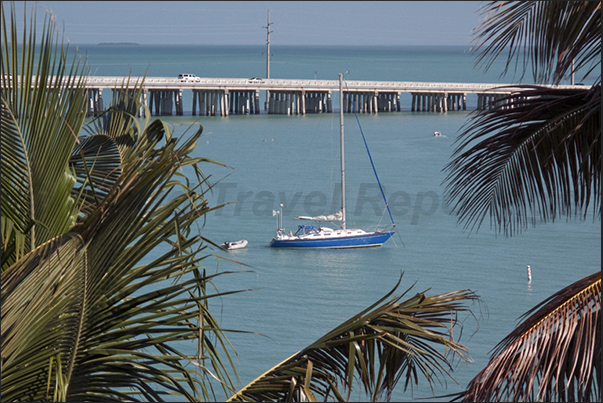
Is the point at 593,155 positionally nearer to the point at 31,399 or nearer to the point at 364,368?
the point at 364,368

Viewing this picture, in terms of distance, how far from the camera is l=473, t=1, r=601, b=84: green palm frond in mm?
3670

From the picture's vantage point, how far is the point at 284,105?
75062mm

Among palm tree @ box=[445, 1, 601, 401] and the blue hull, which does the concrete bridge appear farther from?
palm tree @ box=[445, 1, 601, 401]

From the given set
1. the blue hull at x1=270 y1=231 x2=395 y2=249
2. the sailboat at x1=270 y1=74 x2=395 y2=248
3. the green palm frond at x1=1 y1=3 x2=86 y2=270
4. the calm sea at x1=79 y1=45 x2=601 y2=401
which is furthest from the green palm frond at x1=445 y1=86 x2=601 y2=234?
the blue hull at x1=270 y1=231 x2=395 y2=249

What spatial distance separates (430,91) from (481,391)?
76706 millimetres

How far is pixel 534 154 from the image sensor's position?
4012 millimetres

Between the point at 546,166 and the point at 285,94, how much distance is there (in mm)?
73534

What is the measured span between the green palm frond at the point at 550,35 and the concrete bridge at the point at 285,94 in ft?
202

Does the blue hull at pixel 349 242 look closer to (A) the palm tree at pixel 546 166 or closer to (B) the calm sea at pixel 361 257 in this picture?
(B) the calm sea at pixel 361 257

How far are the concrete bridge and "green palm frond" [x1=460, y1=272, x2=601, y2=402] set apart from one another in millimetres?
62384

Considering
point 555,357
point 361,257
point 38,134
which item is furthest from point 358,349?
point 361,257

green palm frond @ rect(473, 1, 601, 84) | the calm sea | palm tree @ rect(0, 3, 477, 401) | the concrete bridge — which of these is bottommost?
the calm sea

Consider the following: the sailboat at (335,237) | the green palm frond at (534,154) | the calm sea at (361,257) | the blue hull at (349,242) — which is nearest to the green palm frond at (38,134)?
the green palm frond at (534,154)

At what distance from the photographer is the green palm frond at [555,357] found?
3.16m
